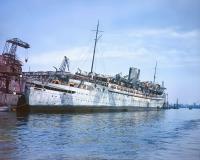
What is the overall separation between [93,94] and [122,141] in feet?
169

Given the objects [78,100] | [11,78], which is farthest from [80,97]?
[11,78]

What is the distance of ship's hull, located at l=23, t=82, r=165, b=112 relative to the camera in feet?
202

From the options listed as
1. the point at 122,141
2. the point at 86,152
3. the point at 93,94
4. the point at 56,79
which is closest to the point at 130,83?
the point at 93,94

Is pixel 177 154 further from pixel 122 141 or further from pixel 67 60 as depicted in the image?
pixel 67 60

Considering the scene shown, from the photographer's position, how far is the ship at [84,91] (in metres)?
63.0

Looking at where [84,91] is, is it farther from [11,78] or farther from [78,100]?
[11,78]

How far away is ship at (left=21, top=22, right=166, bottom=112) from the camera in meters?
63.0

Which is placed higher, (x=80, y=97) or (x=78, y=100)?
(x=80, y=97)

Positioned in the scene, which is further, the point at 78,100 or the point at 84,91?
the point at 84,91

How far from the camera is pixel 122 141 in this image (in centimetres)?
2745

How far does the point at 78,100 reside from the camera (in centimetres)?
7194

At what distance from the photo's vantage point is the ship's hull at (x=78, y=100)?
61.6 meters

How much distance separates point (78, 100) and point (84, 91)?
3.46 meters

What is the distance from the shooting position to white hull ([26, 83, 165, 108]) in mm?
61688
